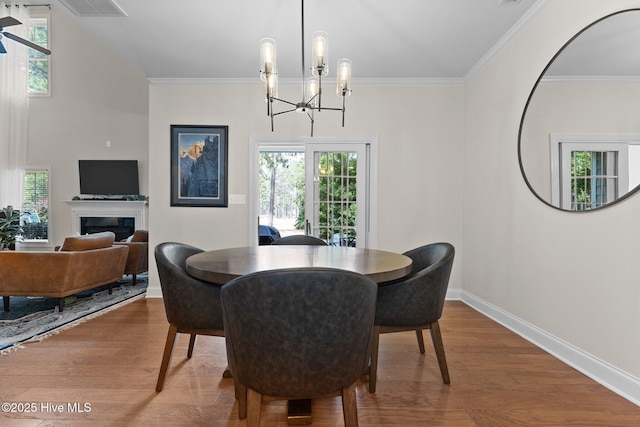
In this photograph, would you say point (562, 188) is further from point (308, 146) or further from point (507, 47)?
point (308, 146)

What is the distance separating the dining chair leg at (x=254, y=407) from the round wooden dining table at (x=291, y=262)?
0.48 m

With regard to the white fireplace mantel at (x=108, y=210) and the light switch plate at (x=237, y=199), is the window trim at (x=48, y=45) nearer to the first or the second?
the white fireplace mantel at (x=108, y=210)

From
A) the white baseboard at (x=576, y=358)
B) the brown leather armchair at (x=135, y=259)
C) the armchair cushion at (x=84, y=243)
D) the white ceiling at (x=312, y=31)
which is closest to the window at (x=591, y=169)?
the white baseboard at (x=576, y=358)

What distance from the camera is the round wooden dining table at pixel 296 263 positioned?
1580mm

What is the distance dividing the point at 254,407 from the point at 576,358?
7.20ft

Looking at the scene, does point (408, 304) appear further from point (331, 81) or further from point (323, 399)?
point (331, 81)

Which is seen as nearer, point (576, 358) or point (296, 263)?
point (296, 263)

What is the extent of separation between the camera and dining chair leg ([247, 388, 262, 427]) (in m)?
1.18

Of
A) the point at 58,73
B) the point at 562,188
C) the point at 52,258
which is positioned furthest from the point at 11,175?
the point at 562,188

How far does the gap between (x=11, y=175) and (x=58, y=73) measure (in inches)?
93.6

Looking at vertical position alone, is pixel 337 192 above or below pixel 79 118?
below

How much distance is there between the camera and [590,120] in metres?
2.18

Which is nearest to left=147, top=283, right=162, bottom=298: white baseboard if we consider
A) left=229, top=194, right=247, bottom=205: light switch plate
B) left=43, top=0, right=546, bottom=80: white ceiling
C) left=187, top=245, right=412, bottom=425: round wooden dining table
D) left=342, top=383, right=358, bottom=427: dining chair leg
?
left=229, top=194, right=247, bottom=205: light switch plate

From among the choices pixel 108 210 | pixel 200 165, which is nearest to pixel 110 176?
pixel 108 210
